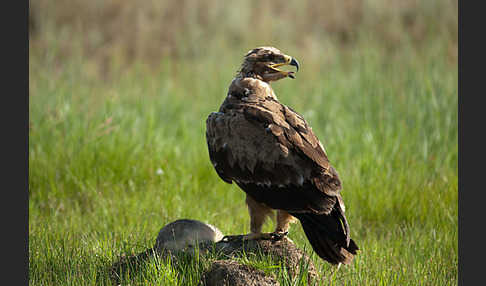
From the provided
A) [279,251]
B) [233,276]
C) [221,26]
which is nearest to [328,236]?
[279,251]

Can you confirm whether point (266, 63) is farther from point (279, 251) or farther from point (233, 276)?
point (233, 276)

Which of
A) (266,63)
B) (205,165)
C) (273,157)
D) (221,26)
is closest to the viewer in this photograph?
(273,157)

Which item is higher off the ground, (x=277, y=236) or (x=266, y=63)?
(x=266, y=63)

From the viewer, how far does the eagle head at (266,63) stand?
4.31 metres

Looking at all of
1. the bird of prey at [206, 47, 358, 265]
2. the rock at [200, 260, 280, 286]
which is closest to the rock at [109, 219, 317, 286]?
the rock at [200, 260, 280, 286]

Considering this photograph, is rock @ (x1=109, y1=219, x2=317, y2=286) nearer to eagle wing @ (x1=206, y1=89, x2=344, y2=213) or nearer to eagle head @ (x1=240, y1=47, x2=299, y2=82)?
eagle wing @ (x1=206, y1=89, x2=344, y2=213)

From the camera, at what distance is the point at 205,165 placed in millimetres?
6660

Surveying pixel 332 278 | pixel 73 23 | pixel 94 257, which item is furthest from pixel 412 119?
pixel 73 23

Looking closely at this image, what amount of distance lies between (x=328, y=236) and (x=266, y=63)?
134 centimetres

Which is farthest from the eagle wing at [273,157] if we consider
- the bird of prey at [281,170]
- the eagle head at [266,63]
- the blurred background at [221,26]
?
the blurred background at [221,26]

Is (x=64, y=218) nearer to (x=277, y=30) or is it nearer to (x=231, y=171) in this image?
(x=231, y=171)

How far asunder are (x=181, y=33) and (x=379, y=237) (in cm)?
799

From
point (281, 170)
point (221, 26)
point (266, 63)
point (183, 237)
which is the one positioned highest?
point (221, 26)

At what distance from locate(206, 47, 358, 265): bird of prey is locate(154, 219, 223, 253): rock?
367 mm
